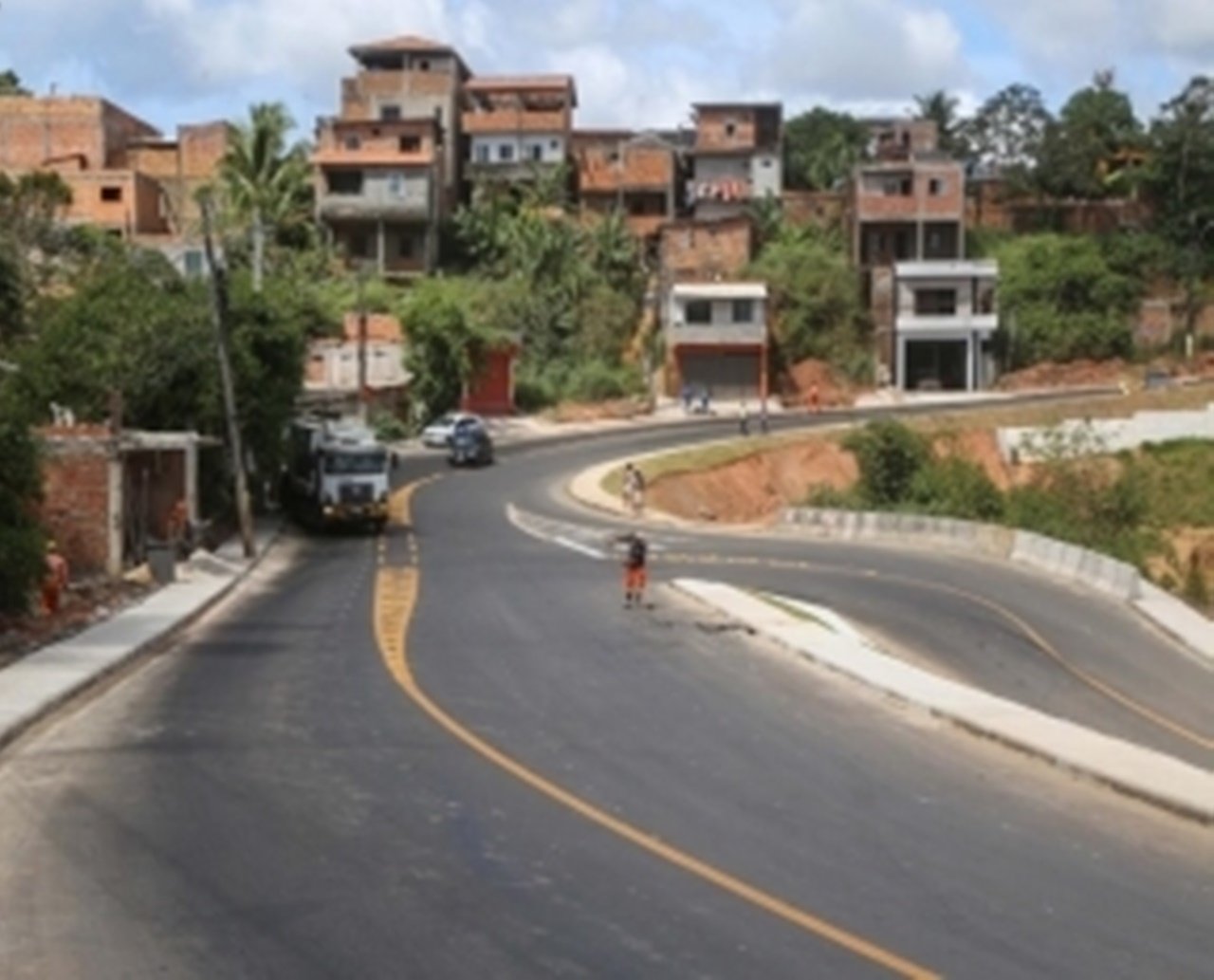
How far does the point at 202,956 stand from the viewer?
11.5 m

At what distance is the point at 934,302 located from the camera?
98.9 metres

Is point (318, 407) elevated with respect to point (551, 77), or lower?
lower

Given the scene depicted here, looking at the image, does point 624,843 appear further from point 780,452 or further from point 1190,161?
point 1190,161

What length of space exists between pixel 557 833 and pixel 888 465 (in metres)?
51.1

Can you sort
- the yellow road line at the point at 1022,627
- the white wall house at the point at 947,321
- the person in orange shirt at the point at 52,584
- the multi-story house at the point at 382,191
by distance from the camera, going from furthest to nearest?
1. the multi-story house at the point at 382,191
2. the white wall house at the point at 947,321
3. the person in orange shirt at the point at 52,584
4. the yellow road line at the point at 1022,627

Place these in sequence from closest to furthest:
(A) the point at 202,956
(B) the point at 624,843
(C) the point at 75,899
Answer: (A) the point at 202,956 → (C) the point at 75,899 → (B) the point at 624,843

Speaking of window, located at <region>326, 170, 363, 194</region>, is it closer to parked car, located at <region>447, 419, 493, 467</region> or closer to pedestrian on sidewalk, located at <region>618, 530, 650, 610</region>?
parked car, located at <region>447, 419, 493, 467</region>

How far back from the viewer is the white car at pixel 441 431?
262 ft

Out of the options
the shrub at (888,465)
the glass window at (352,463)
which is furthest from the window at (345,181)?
the glass window at (352,463)

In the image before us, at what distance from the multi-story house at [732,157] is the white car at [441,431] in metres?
31.9

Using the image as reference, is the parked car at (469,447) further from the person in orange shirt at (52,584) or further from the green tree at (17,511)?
the green tree at (17,511)

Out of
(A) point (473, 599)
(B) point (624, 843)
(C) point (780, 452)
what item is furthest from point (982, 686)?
(C) point (780, 452)

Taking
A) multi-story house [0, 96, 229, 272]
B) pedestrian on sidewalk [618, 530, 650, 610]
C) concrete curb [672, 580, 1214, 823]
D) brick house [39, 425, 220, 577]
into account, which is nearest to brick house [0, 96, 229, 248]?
multi-story house [0, 96, 229, 272]

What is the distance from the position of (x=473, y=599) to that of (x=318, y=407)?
39363mm
